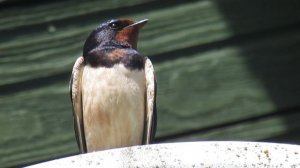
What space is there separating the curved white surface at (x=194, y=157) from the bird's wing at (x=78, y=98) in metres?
0.97

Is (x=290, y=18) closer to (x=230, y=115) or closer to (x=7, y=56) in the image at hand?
(x=230, y=115)

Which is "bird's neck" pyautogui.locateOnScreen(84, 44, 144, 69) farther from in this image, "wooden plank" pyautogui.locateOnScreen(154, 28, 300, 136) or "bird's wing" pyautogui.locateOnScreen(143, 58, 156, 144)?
"wooden plank" pyautogui.locateOnScreen(154, 28, 300, 136)

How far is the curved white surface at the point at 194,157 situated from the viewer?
6.14ft

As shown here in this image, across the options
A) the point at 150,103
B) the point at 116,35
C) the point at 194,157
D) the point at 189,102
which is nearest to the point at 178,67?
the point at 189,102

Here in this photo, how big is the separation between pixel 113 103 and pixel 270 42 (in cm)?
86

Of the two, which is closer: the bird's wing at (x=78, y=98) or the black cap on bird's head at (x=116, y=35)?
the bird's wing at (x=78, y=98)

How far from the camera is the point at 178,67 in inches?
136

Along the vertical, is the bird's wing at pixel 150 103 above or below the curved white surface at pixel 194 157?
below

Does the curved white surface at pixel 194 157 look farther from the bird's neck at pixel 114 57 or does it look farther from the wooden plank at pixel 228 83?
the wooden plank at pixel 228 83

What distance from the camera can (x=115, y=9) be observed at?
11.3 ft

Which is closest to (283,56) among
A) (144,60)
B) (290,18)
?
(290,18)

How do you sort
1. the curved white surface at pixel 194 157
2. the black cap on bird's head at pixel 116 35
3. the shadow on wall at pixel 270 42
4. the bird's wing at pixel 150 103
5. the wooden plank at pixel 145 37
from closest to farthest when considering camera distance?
the curved white surface at pixel 194 157 → the bird's wing at pixel 150 103 → the black cap on bird's head at pixel 116 35 → the wooden plank at pixel 145 37 → the shadow on wall at pixel 270 42

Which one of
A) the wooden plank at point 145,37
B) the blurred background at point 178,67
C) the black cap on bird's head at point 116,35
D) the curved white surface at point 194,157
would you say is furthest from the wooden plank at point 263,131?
the curved white surface at point 194,157

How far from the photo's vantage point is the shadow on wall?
11.6ft
